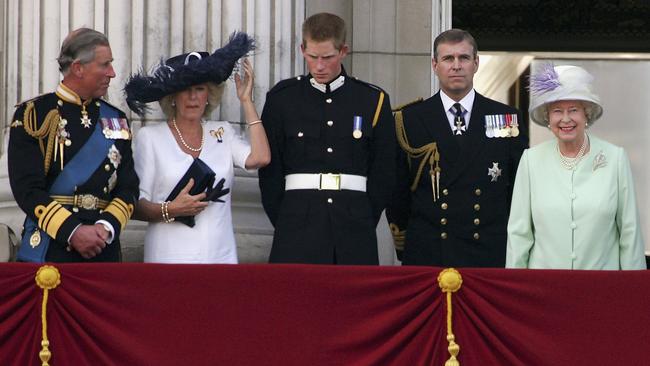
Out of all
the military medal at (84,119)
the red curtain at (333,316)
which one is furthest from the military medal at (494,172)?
the military medal at (84,119)

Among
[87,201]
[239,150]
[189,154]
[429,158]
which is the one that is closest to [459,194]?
[429,158]

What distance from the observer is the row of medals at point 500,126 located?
9.45 meters

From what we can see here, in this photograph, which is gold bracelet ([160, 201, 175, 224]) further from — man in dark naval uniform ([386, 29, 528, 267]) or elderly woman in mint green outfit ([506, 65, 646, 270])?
elderly woman in mint green outfit ([506, 65, 646, 270])

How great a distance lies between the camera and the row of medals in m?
9.45

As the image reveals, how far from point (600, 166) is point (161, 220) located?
200 cm

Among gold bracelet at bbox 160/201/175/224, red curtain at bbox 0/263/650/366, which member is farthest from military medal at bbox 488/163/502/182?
gold bracelet at bbox 160/201/175/224

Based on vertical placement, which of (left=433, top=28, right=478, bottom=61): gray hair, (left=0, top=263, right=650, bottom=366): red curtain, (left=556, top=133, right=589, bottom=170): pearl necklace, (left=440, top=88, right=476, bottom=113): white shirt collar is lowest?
(left=0, top=263, right=650, bottom=366): red curtain

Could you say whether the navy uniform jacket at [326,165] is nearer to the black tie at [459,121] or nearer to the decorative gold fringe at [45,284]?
the black tie at [459,121]

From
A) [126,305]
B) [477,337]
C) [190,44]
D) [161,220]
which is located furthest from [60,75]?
[477,337]

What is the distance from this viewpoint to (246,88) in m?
9.22

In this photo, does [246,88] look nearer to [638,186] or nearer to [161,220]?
[161,220]

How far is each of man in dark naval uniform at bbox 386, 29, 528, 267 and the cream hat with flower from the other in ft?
1.83

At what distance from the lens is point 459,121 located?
9484 millimetres

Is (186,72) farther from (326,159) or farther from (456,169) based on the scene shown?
(456,169)
